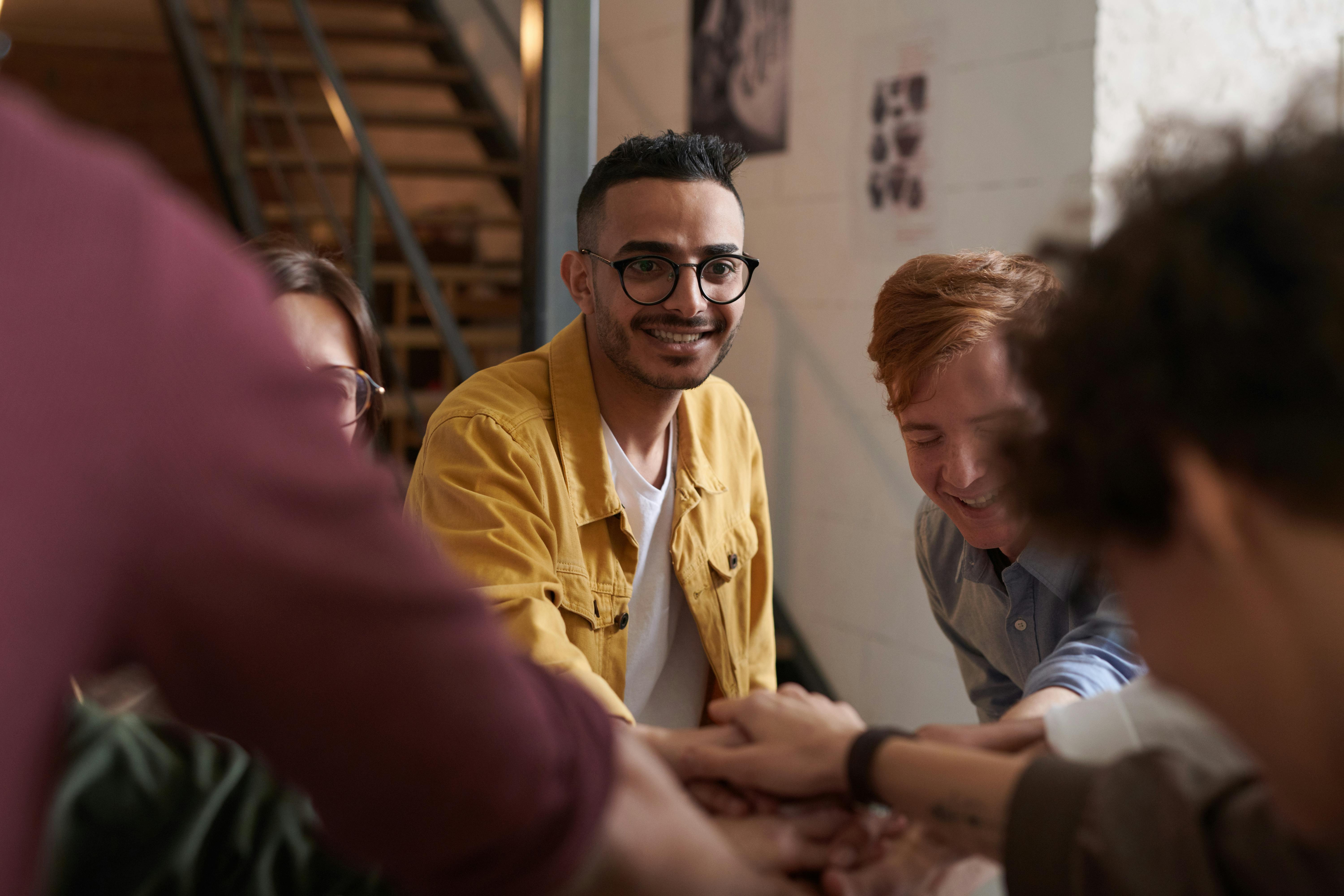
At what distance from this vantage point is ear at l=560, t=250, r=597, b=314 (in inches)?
70.2

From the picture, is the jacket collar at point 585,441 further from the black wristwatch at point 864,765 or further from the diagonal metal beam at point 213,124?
the diagonal metal beam at point 213,124

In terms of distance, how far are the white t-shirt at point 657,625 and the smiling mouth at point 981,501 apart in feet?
1.60

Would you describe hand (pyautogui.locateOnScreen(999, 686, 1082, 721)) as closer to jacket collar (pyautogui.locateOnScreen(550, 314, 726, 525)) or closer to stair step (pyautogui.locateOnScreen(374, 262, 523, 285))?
jacket collar (pyautogui.locateOnScreen(550, 314, 726, 525))

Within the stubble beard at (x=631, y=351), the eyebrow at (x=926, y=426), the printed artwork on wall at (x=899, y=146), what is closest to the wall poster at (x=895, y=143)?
the printed artwork on wall at (x=899, y=146)

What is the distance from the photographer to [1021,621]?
54.4 inches

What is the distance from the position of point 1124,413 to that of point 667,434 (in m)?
1.27

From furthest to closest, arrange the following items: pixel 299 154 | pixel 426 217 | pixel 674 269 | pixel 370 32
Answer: pixel 299 154, pixel 426 217, pixel 370 32, pixel 674 269

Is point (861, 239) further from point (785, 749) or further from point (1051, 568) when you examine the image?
point (785, 749)

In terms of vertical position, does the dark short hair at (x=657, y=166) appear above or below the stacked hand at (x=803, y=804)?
above

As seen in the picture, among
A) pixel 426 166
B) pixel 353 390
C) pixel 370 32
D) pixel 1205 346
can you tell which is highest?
pixel 370 32

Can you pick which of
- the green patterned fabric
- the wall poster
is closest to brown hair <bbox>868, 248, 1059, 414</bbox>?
the green patterned fabric

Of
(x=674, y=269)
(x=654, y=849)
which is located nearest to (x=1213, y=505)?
(x=654, y=849)

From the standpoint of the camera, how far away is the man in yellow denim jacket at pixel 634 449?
4.87ft

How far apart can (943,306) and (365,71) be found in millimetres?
3484
